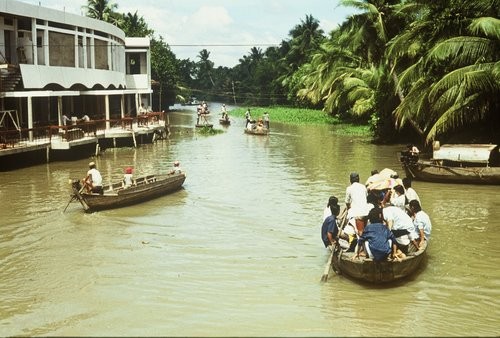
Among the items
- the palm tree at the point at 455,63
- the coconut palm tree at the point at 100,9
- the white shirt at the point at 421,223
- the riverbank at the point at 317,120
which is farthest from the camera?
the coconut palm tree at the point at 100,9

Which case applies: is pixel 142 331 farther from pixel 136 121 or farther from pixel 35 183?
pixel 136 121

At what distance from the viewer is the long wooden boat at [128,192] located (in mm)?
16328

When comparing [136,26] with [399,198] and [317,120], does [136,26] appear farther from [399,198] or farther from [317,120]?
[399,198]

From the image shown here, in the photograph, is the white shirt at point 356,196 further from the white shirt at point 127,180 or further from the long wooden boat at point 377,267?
A: the white shirt at point 127,180

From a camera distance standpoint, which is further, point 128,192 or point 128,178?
point 128,178

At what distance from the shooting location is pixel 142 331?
8.53 meters

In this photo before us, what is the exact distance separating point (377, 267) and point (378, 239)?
0.53 metres

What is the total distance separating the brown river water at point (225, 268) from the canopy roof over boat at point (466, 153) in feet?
3.73

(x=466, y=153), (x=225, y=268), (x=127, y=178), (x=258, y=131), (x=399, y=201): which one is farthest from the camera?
(x=258, y=131)

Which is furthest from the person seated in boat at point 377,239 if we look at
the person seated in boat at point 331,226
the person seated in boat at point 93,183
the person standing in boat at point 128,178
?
the person standing in boat at point 128,178

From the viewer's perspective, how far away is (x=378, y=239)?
9.77 meters

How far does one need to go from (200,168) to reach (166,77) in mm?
48542

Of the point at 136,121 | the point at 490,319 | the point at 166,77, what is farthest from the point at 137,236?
the point at 166,77

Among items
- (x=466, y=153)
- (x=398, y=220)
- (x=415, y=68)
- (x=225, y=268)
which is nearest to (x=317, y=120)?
(x=415, y=68)
